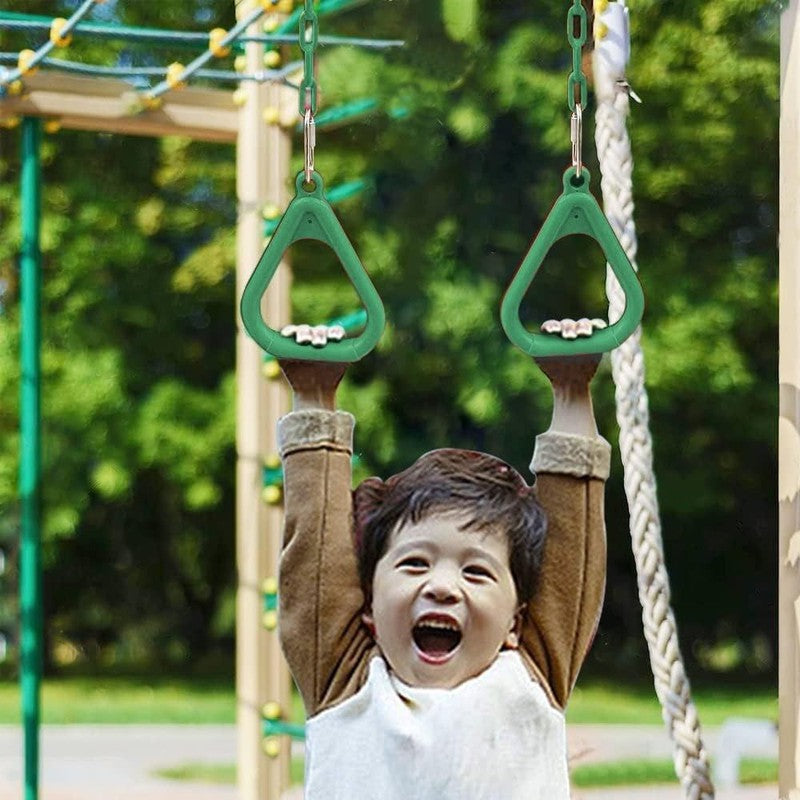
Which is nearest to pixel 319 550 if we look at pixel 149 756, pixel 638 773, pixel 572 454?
pixel 572 454

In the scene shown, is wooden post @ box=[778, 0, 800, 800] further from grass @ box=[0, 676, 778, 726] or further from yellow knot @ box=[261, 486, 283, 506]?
grass @ box=[0, 676, 778, 726]

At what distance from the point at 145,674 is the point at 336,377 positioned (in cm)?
774

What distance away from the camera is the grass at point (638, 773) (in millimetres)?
5488

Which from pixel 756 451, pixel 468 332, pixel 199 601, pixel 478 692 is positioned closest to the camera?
pixel 478 692

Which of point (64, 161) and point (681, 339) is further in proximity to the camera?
point (64, 161)

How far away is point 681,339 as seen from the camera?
304 inches

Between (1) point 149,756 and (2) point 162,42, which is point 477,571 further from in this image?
(1) point 149,756

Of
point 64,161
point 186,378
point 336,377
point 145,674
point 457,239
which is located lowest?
point 145,674

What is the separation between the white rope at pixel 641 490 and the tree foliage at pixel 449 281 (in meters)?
5.74

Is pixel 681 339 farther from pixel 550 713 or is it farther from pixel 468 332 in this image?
Result: pixel 550 713

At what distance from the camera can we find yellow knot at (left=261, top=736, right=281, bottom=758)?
8.94ft

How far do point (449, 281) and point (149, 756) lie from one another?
2.84m

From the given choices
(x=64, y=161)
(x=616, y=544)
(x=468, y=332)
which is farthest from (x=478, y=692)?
(x=64, y=161)

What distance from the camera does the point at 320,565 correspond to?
133cm
